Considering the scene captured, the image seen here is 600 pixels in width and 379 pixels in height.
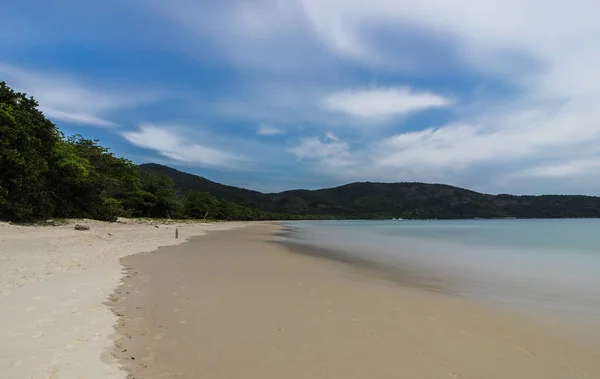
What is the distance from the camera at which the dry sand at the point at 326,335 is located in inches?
169

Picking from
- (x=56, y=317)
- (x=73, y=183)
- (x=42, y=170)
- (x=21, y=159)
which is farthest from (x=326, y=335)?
(x=73, y=183)

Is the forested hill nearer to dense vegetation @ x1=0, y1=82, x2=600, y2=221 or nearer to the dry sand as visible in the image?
dense vegetation @ x1=0, y1=82, x2=600, y2=221

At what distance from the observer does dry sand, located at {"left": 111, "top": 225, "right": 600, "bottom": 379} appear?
429cm

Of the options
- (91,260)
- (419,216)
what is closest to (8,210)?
(91,260)

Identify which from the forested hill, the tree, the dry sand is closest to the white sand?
the dry sand

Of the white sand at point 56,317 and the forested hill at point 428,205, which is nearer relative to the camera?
the white sand at point 56,317

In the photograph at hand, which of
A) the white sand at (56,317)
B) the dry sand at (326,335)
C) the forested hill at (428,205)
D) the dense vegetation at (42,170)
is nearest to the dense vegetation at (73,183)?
the dense vegetation at (42,170)

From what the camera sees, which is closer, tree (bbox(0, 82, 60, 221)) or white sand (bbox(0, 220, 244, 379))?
white sand (bbox(0, 220, 244, 379))

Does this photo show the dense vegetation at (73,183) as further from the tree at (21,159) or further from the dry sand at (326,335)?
the dry sand at (326,335)

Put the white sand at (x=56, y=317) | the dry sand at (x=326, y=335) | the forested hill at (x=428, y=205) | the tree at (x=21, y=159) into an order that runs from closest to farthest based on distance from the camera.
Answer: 1. the white sand at (x=56, y=317)
2. the dry sand at (x=326, y=335)
3. the tree at (x=21, y=159)
4. the forested hill at (x=428, y=205)

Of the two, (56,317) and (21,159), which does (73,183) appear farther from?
(56,317)

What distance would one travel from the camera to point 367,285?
9820 millimetres

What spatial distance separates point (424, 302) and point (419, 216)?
585ft

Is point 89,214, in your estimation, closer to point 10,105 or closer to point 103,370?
point 10,105
